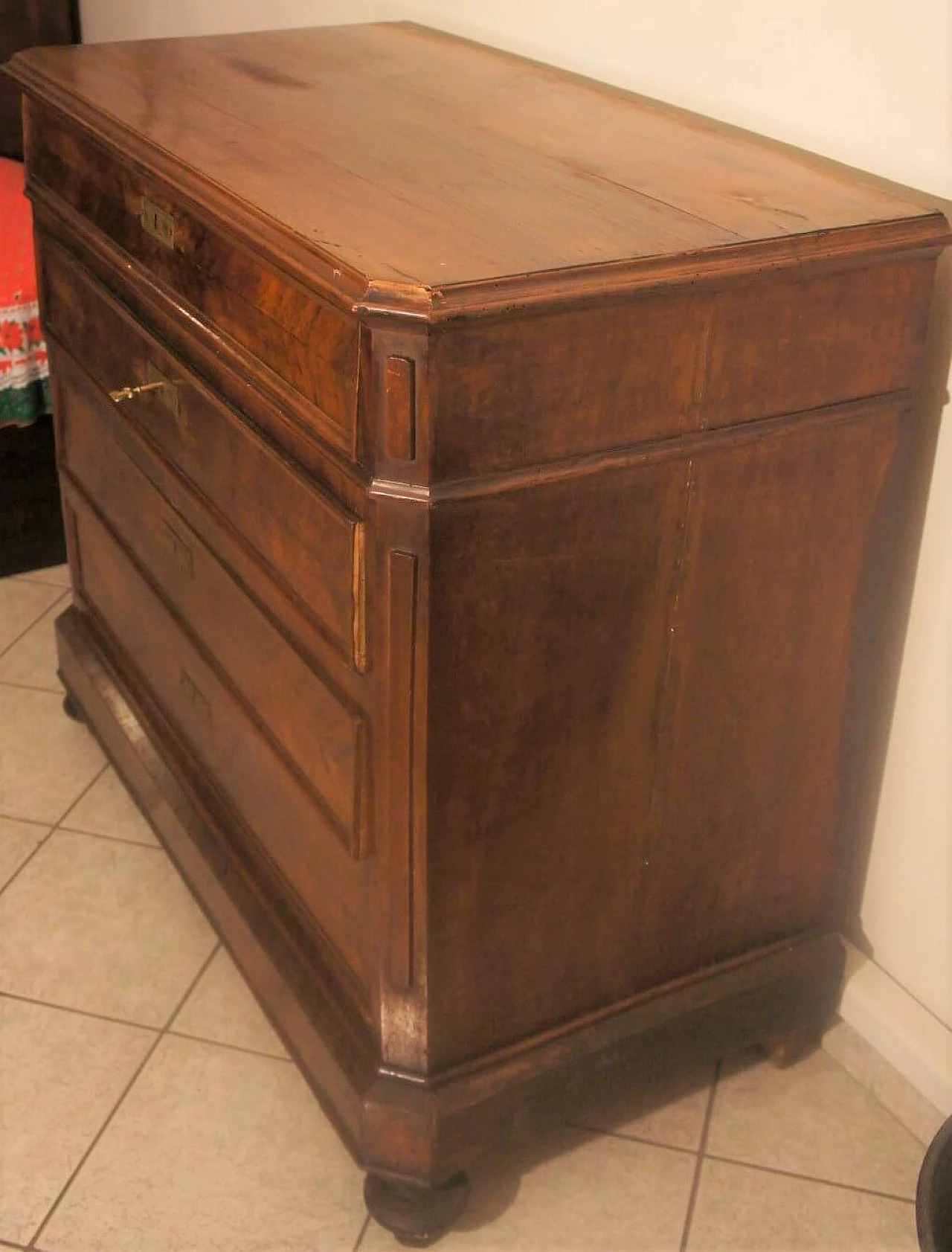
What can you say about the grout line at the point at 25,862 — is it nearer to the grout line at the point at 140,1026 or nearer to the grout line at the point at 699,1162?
the grout line at the point at 140,1026

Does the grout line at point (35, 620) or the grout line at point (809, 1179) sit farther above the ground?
the grout line at point (35, 620)

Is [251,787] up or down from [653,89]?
down

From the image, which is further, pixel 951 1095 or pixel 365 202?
pixel 951 1095

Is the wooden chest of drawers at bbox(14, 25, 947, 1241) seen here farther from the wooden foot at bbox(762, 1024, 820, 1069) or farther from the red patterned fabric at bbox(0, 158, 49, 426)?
the red patterned fabric at bbox(0, 158, 49, 426)

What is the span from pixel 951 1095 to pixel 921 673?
496 millimetres

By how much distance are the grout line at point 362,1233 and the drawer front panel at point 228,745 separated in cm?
30

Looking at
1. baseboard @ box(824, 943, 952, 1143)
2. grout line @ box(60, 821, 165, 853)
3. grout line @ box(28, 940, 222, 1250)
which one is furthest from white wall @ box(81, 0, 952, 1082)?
grout line @ box(60, 821, 165, 853)

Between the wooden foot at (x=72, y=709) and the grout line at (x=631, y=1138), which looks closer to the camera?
the grout line at (x=631, y=1138)

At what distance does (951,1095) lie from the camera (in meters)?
1.69

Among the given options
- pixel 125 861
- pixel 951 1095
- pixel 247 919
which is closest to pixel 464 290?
pixel 247 919

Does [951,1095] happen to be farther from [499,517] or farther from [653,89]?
[653,89]

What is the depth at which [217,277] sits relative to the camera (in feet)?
4.63

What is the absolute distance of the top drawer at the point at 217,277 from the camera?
1.24 m

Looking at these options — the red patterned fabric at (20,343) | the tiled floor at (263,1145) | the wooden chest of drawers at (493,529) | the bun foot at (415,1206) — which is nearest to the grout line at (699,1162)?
the tiled floor at (263,1145)
